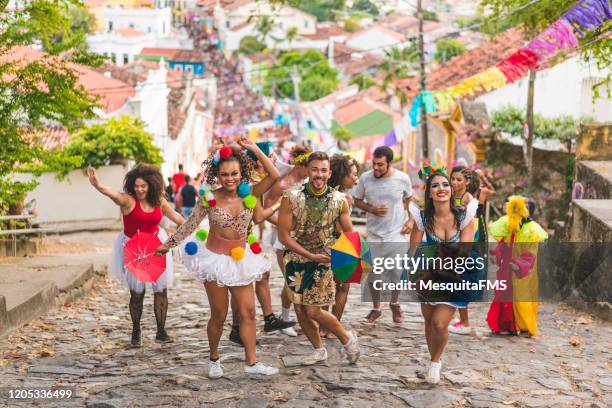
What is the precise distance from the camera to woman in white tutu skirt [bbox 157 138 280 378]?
6.37 metres

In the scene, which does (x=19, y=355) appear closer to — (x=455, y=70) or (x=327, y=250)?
(x=327, y=250)

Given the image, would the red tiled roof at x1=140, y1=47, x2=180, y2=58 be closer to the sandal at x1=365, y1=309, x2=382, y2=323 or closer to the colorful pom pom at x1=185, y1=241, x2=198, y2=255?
the sandal at x1=365, y1=309, x2=382, y2=323

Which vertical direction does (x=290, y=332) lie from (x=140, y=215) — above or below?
below

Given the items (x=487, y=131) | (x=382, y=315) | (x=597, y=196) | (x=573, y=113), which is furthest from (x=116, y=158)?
(x=382, y=315)

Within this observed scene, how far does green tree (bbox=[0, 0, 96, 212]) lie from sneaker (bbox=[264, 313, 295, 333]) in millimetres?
5271

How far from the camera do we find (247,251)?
6539mm

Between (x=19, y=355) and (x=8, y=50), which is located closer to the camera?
(x=19, y=355)

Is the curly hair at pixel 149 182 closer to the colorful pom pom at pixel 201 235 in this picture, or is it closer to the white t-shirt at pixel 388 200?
the colorful pom pom at pixel 201 235

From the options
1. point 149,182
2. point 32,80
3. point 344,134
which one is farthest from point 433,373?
point 344,134

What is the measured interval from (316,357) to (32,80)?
21.2ft

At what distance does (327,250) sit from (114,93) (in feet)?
116

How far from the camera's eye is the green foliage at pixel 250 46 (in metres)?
116

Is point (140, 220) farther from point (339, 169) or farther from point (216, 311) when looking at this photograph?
point (339, 169)

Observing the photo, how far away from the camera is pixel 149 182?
7574 millimetres
